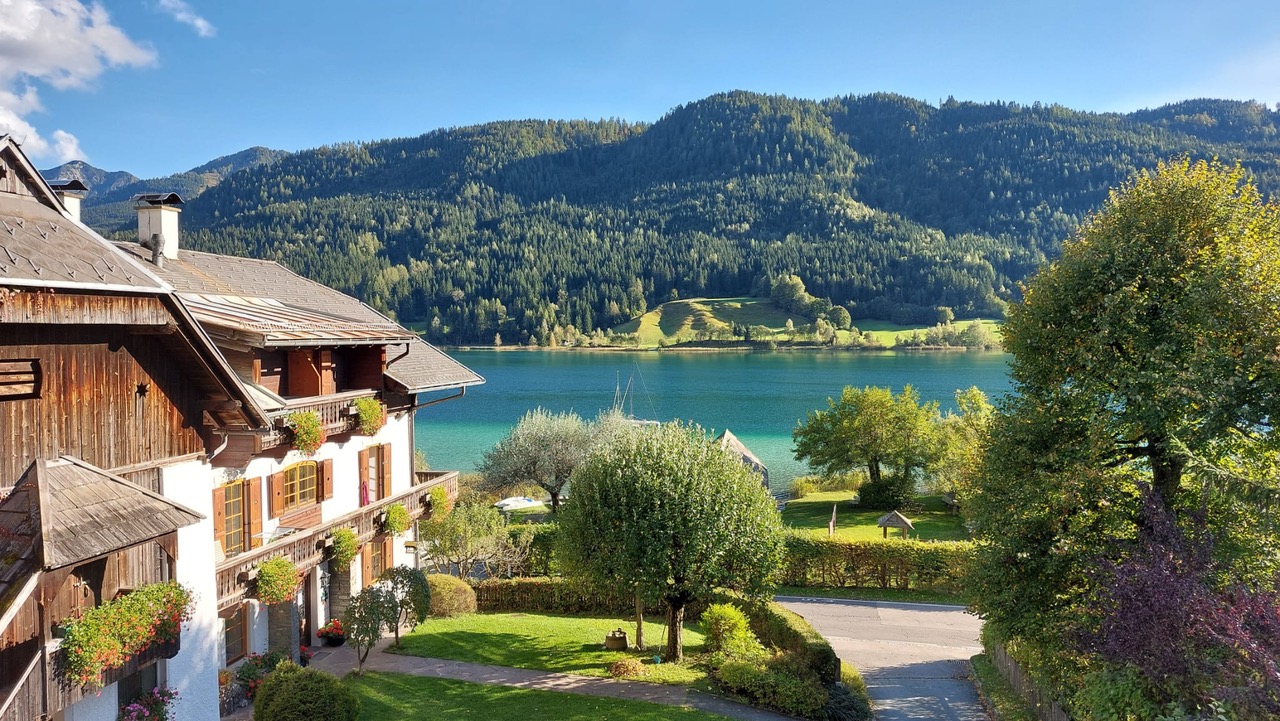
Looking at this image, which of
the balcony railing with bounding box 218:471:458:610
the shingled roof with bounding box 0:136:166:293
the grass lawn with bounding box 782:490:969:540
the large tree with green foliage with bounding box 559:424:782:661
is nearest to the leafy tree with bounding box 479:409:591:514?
the grass lawn with bounding box 782:490:969:540

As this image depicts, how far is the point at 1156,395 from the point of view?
535 inches

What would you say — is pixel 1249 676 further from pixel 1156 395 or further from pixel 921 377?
pixel 921 377

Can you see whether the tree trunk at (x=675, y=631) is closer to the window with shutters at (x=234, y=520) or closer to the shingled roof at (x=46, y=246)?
the window with shutters at (x=234, y=520)

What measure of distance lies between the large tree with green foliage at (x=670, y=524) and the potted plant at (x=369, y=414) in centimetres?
517

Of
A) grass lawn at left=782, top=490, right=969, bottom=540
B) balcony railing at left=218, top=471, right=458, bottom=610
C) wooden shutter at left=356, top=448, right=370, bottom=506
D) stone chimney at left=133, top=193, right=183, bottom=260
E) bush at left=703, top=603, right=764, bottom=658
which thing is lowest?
grass lawn at left=782, top=490, right=969, bottom=540

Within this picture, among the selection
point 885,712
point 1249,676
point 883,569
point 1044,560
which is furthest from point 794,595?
point 1249,676

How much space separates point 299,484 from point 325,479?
833 mm

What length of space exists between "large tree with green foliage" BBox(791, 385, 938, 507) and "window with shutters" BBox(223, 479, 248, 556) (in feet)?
114

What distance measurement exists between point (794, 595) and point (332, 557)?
1706 centimetres

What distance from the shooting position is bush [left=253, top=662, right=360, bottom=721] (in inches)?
526

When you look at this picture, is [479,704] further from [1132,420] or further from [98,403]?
[1132,420]

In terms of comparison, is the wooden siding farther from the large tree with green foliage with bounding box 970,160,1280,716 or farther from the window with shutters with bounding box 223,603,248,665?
the large tree with green foliage with bounding box 970,160,1280,716

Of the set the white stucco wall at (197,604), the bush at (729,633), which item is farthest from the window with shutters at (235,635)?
the bush at (729,633)

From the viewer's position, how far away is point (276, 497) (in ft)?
55.9
